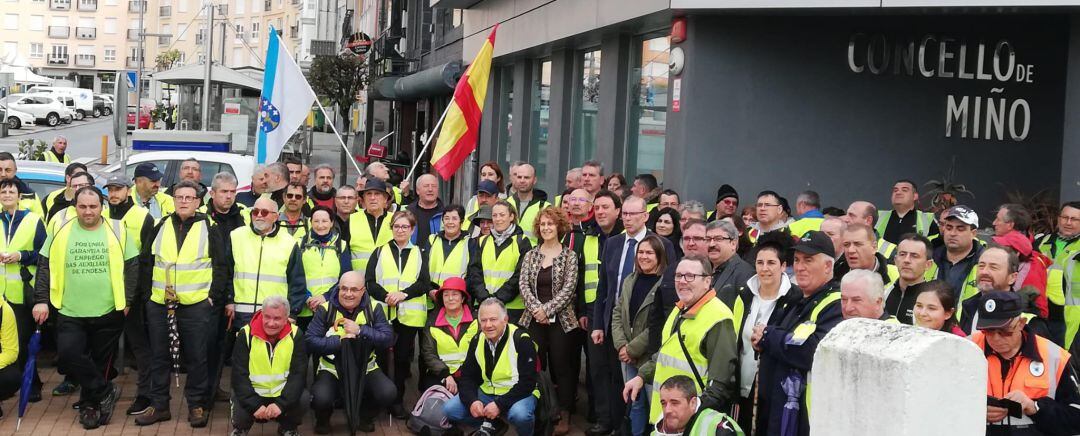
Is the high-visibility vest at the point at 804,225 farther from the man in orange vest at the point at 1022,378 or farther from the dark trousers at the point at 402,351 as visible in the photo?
the man in orange vest at the point at 1022,378

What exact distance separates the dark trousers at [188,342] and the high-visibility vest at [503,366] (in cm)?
227

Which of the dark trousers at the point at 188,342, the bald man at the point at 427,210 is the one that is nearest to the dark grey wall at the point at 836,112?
the bald man at the point at 427,210

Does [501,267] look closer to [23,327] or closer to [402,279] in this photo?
[402,279]

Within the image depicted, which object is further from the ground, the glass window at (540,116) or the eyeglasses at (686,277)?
the glass window at (540,116)

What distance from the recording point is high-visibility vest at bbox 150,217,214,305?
1017 centimetres

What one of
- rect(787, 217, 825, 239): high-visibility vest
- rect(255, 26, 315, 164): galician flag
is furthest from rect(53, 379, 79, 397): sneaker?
rect(787, 217, 825, 239): high-visibility vest

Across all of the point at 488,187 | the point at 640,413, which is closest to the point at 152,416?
the point at 488,187

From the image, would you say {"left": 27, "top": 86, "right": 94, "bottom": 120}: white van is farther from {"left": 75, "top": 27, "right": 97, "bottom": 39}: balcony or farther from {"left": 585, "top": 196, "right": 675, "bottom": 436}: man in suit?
{"left": 585, "top": 196, "right": 675, "bottom": 436}: man in suit

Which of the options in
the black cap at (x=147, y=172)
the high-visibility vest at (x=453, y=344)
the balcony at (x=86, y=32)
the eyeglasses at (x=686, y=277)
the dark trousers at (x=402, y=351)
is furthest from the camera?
the balcony at (x=86, y=32)

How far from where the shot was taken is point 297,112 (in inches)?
591

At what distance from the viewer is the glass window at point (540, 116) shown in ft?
68.4

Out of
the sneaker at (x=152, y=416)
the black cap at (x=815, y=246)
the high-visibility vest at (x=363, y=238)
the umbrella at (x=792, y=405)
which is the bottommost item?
the sneaker at (x=152, y=416)

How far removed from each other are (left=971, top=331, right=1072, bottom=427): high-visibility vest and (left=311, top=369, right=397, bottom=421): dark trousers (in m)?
5.22

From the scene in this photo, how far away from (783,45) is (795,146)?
42.4 inches
